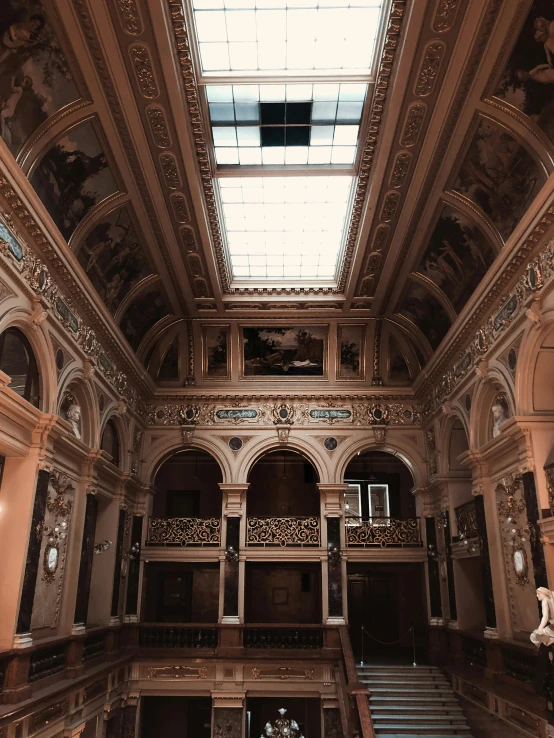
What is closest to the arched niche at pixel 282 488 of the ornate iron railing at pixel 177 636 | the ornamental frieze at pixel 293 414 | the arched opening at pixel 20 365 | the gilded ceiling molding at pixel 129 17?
the ornamental frieze at pixel 293 414

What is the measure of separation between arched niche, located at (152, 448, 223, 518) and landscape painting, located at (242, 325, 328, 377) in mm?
4410

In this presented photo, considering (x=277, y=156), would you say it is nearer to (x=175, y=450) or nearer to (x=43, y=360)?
(x=43, y=360)

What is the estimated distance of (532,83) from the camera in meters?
8.25

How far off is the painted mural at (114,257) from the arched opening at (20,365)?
91.2 inches

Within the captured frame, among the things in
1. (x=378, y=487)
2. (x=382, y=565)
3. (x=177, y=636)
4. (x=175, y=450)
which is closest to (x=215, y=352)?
(x=175, y=450)

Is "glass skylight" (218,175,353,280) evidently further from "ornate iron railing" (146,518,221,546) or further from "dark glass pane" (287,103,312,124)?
"ornate iron railing" (146,518,221,546)

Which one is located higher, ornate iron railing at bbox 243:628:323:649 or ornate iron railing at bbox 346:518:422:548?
ornate iron railing at bbox 346:518:422:548

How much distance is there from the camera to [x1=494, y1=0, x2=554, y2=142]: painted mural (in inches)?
299

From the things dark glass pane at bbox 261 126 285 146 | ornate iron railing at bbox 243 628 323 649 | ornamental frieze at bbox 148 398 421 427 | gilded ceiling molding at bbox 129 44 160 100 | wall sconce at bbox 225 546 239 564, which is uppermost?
dark glass pane at bbox 261 126 285 146

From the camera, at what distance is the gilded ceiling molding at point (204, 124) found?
8.14 meters

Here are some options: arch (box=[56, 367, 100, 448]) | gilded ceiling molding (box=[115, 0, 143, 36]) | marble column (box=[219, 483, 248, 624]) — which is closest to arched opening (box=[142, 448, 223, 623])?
marble column (box=[219, 483, 248, 624])

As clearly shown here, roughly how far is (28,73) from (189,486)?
14417 mm

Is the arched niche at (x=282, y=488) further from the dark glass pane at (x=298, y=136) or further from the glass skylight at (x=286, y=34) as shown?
the glass skylight at (x=286, y=34)

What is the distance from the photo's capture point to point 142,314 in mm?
15219
